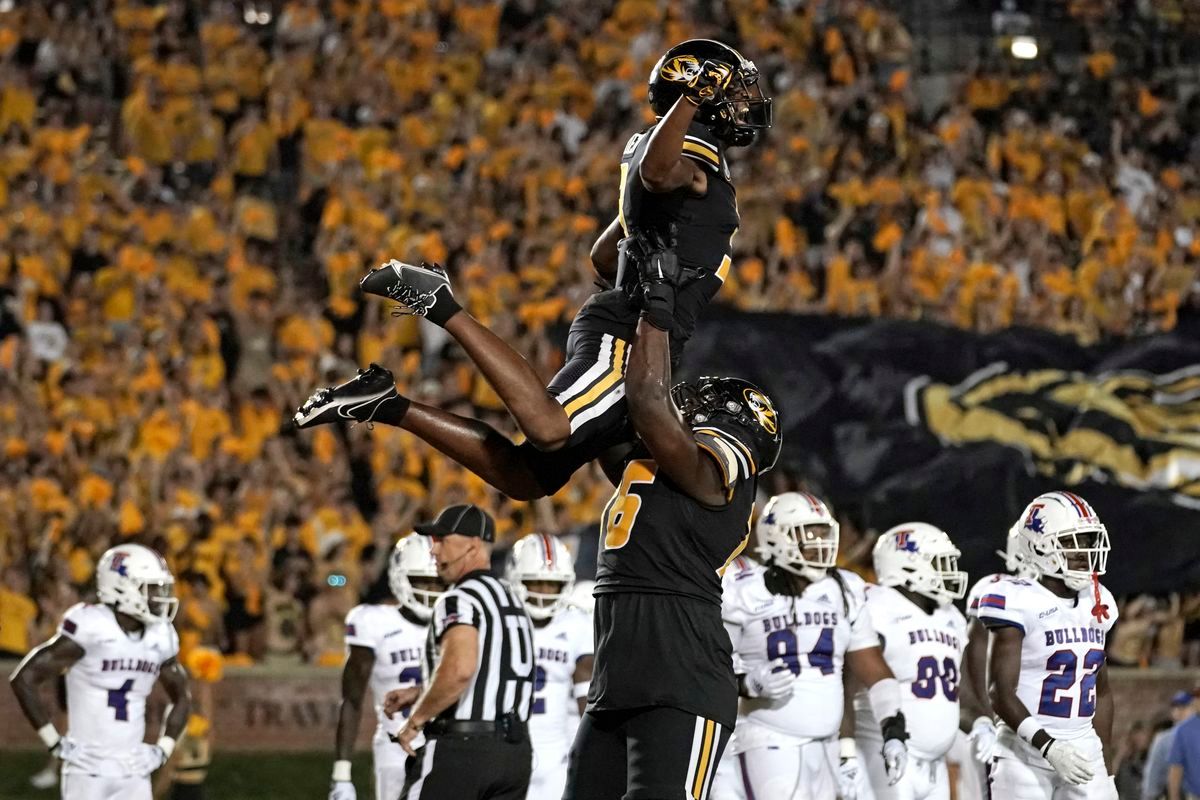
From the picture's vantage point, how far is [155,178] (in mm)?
15508

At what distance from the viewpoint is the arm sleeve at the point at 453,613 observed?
7152mm

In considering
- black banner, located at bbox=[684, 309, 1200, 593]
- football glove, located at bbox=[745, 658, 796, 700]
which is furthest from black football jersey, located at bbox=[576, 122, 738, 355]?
black banner, located at bbox=[684, 309, 1200, 593]

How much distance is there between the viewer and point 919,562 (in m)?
9.34

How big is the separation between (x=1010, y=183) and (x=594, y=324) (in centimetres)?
1202

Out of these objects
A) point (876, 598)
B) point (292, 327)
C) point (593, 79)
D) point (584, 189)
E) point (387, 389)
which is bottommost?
point (876, 598)

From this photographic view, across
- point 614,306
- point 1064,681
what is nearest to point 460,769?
point 614,306

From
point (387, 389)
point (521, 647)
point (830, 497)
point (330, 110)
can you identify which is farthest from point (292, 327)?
point (387, 389)

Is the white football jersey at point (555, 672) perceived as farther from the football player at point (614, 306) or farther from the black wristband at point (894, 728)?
the football player at point (614, 306)

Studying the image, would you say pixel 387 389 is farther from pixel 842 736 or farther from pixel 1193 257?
pixel 1193 257

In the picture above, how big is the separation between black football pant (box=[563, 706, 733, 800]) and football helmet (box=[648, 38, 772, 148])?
1854 millimetres

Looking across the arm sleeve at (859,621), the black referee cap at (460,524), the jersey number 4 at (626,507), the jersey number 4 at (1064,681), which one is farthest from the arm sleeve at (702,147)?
the arm sleeve at (859,621)

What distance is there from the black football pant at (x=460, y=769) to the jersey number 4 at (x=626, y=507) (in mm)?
1821

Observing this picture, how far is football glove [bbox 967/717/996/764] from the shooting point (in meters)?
8.19

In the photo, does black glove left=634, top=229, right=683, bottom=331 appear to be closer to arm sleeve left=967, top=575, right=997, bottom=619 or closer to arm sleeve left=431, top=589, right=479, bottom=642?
arm sleeve left=431, top=589, right=479, bottom=642
